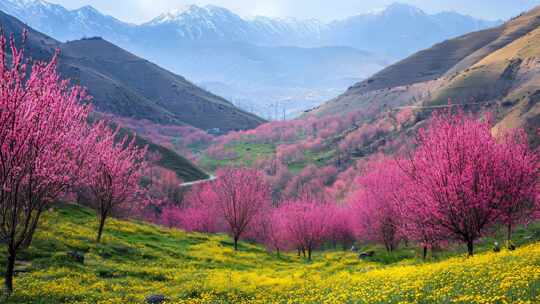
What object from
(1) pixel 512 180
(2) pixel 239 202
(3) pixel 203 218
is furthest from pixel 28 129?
(3) pixel 203 218

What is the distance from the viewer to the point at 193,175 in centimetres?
18888

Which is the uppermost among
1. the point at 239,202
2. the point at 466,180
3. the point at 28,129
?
the point at 28,129

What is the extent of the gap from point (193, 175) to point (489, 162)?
168038 millimetres

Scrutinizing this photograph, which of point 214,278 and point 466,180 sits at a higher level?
point 466,180

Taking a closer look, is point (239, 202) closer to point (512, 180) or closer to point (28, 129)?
point (512, 180)

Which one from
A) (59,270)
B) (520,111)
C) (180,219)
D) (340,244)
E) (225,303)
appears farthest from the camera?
(520,111)

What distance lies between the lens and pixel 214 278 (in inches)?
1169

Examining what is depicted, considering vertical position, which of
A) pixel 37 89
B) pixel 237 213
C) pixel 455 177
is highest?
pixel 37 89

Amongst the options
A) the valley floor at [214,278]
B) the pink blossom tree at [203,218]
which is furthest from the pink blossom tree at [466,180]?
the pink blossom tree at [203,218]

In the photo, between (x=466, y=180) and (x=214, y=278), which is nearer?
(x=466, y=180)

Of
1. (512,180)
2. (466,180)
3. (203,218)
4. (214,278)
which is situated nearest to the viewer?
(466,180)

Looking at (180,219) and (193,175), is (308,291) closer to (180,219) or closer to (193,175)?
(180,219)

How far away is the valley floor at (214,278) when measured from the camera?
16.3 meters

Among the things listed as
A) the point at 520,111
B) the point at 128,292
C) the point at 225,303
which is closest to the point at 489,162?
the point at 225,303
